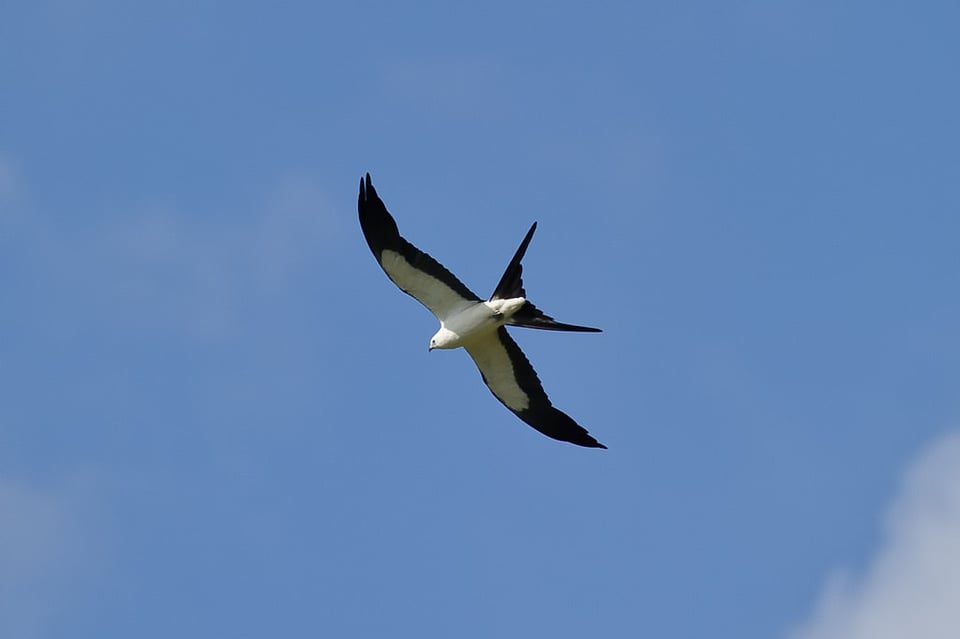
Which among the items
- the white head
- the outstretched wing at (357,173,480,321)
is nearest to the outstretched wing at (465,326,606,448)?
the white head

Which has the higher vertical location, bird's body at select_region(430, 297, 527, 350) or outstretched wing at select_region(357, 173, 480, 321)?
outstretched wing at select_region(357, 173, 480, 321)

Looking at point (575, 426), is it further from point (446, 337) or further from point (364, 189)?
point (364, 189)

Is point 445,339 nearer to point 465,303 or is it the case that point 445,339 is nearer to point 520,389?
point 465,303

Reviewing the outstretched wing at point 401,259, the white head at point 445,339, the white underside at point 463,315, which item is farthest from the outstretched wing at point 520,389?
the outstretched wing at point 401,259

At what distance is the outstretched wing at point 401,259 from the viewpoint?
21234 millimetres

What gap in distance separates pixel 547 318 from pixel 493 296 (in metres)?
0.87

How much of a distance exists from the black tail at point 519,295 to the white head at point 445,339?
30.5 inches

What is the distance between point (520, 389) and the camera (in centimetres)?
2250

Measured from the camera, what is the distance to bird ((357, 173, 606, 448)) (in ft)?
69.2

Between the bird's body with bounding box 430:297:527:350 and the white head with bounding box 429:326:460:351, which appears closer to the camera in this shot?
the bird's body with bounding box 430:297:527:350

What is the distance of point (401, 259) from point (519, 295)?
64.5 inches

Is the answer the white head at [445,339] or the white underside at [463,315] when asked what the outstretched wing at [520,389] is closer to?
the white underside at [463,315]

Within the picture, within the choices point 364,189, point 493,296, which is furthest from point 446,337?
point 364,189

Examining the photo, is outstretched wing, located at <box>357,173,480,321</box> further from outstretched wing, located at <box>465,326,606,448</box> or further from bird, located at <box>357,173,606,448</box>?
outstretched wing, located at <box>465,326,606,448</box>
